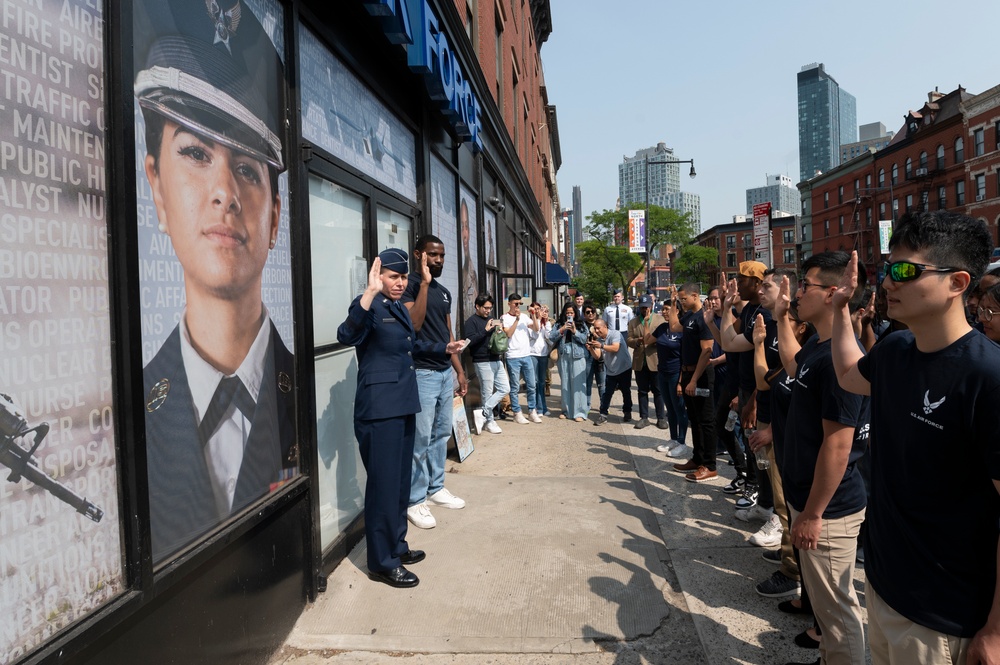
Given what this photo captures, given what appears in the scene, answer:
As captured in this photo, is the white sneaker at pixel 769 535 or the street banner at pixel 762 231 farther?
the street banner at pixel 762 231

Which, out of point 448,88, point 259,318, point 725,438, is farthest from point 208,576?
point 448,88

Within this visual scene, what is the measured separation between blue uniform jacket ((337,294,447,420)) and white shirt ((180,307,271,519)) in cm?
71

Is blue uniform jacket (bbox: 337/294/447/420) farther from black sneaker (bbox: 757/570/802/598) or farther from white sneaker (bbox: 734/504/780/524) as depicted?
white sneaker (bbox: 734/504/780/524)

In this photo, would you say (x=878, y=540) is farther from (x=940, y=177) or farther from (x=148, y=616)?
(x=940, y=177)

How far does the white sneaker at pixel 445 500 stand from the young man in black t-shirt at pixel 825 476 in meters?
3.16

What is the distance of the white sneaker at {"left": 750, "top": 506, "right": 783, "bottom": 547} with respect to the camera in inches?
180

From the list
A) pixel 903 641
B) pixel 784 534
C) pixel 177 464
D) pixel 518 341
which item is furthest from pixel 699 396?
pixel 177 464

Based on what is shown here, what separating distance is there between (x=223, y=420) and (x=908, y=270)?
2.87 m

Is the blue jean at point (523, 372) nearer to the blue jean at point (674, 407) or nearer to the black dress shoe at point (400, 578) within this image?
the blue jean at point (674, 407)

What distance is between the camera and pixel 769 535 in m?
4.61

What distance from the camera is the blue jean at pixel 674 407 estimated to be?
7.72 metres

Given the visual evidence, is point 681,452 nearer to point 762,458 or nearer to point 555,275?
point 762,458

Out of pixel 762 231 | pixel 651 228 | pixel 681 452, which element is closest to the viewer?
pixel 681 452

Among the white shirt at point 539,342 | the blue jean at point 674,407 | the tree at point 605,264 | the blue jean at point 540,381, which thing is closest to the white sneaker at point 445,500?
the blue jean at point 674,407
